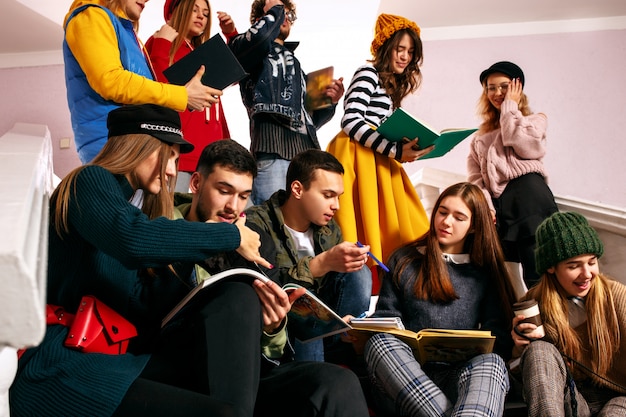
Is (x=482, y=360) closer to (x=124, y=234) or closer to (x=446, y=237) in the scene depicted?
(x=446, y=237)

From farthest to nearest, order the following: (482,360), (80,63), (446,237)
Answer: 1. (446,237)
2. (80,63)
3. (482,360)

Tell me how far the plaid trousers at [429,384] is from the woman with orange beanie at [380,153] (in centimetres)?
56

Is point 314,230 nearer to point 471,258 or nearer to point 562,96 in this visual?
point 471,258

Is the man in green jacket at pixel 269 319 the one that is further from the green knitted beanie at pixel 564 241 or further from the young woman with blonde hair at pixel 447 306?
the green knitted beanie at pixel 564 241

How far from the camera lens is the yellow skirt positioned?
2555 mm

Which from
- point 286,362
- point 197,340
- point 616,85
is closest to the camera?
point 197,340

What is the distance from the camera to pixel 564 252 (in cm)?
215

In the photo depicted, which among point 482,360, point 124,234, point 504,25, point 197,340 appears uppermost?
point 504,25

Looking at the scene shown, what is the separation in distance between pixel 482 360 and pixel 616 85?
354 centimetres

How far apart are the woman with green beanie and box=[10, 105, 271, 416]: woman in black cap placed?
2.84 ft

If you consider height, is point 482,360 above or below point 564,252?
below

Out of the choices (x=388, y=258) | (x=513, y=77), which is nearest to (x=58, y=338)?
(x=388, y=258)

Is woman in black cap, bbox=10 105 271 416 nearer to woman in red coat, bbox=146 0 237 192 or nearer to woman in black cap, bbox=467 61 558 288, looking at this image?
woman in red coat, bbox=146 0 237 192

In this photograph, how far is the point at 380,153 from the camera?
2.65 metres
